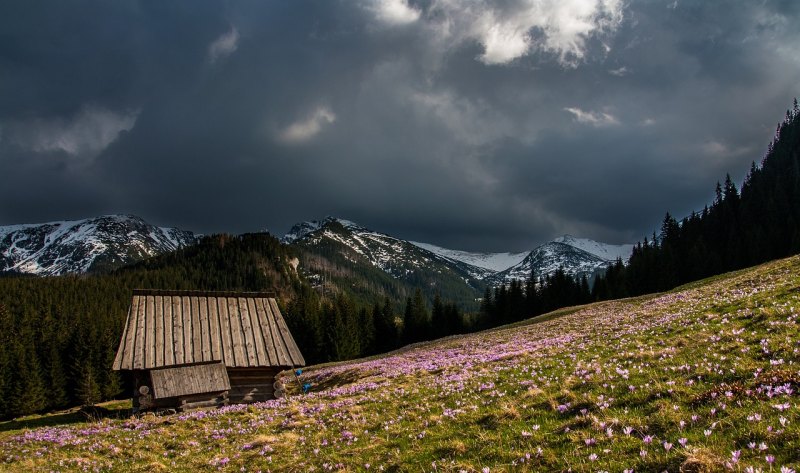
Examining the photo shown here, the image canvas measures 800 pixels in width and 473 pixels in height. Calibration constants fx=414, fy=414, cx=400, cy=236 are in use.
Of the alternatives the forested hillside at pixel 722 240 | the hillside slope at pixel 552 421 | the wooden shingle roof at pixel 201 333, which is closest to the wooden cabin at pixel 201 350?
the wooden shingle roof at pixel 201 333

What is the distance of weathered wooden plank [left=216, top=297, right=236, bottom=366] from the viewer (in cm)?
3109

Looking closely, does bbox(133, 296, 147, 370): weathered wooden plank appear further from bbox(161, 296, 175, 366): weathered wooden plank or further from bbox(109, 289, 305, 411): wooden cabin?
bbox(161, 296, 175, 366): weathered wooden plank

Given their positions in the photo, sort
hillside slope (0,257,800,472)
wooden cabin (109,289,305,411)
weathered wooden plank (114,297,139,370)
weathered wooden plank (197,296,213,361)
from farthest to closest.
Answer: weathered wooden plank (197,296,213,361)
wooden cabin (109,289,305,411)
weathered wooden plank (114,297,139,370)
hillside slope (0,257,800,472)

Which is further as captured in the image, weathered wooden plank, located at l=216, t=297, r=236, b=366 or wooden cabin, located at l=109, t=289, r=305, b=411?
weathered wooden plank, located at l=216, t=297, r=236, b=366

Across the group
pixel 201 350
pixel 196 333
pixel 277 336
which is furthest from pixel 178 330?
pixel 277 336

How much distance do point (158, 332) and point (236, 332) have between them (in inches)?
217

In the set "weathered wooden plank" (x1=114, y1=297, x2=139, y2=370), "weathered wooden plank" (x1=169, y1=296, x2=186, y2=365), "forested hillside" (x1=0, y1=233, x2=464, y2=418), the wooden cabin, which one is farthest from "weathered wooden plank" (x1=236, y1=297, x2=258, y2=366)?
"forested hillside" (x1=0, y1=233, x2=464, y2=418)

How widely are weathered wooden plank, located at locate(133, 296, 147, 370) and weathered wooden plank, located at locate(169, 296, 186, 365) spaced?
200 cm

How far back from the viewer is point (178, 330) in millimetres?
32094

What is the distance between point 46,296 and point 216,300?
17972cm

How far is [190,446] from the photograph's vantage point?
16531 mm

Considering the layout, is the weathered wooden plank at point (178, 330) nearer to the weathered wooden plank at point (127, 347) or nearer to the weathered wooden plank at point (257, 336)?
the weathered wooden plank at point (127, 347)

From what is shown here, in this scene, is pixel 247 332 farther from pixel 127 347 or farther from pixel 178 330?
pixel 127 347

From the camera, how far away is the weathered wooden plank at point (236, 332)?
31406mm
